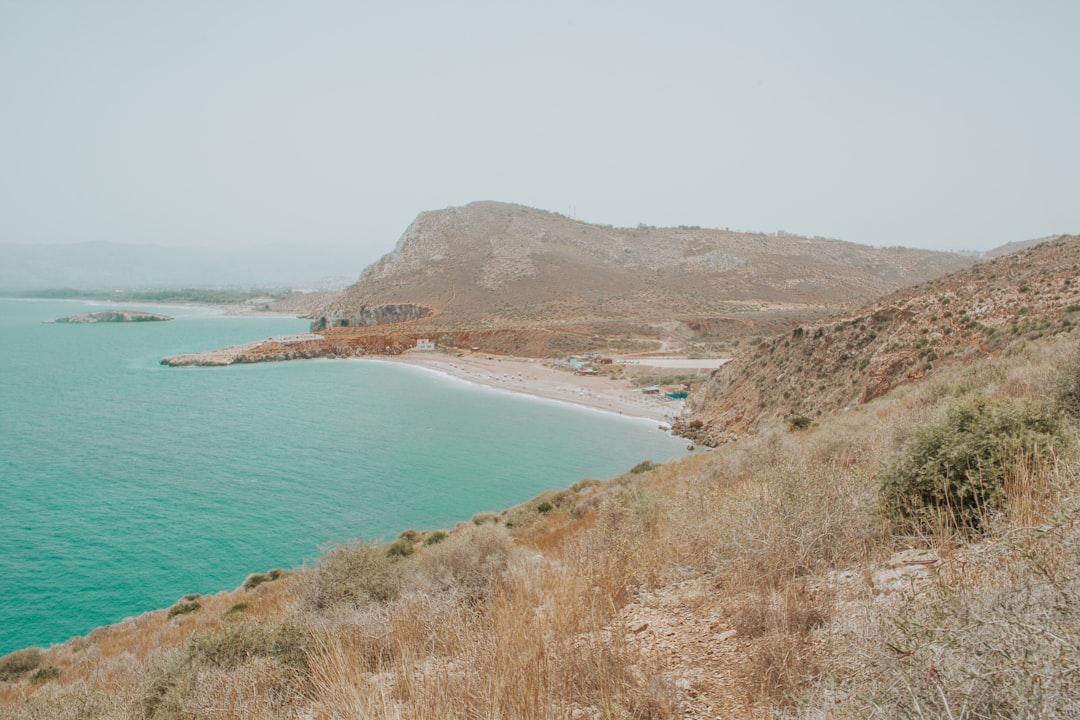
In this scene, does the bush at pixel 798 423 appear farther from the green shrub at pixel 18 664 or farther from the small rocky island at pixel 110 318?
the small rocky island at pixel 110 318

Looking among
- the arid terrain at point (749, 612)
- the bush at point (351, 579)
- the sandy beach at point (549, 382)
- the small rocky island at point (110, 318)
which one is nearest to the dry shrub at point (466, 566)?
the arid terrain at point (749, 612)

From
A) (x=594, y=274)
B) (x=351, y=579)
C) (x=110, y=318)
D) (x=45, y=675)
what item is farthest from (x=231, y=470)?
(x=110, y=318)

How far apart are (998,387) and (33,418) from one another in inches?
2207

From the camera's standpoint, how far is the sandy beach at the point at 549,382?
4178 cm

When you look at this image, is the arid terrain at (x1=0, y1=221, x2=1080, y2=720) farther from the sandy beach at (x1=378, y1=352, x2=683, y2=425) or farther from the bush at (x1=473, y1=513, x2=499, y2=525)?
the sandy beach at (x1=378, y1=352, x2=683, y2=425)

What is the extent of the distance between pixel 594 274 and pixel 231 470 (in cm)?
7618

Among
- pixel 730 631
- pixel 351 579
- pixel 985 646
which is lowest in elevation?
pixel 351 579

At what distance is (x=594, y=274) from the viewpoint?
9681 cm

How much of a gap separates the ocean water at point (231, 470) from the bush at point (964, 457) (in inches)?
538

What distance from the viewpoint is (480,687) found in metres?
3.11

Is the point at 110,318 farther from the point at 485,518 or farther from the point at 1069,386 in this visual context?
the point at 1069,386

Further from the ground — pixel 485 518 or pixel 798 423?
pixel 798 423

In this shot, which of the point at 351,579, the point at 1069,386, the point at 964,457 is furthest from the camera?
the point at 351,579

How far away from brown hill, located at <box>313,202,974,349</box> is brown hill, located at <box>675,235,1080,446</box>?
41362 mm
